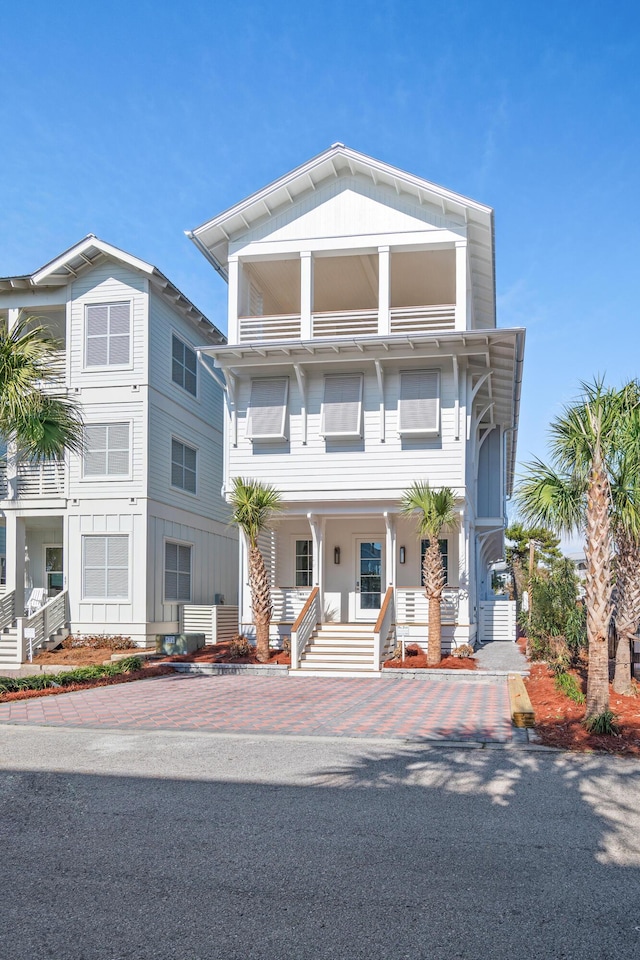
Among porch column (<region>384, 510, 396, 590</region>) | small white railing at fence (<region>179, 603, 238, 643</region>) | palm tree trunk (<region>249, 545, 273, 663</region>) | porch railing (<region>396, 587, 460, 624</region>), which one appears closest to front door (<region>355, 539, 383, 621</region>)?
porch railing (<region>396, 587, 460, 624</region>)

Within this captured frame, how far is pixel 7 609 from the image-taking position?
22656mm

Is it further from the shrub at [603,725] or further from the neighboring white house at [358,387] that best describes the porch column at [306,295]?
the shrub at [603,725]

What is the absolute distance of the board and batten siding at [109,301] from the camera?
74.3 feet

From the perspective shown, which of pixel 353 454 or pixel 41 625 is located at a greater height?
pixel 353 454

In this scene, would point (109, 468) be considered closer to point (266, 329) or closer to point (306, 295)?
point (266, 329)

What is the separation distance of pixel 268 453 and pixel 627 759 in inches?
526

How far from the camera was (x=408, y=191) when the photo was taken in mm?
19891

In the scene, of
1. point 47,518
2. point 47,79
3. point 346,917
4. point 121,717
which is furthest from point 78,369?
point 346,917

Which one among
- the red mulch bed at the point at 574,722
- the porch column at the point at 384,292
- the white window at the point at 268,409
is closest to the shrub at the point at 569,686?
the red mulch bed at the point at 574,722

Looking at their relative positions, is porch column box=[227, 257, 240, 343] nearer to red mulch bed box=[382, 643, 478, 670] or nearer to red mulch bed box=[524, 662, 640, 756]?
red mulch bed box=[382, 643, 478, 670]

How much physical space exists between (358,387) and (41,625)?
10.3 m

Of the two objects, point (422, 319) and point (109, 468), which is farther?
point (109, 468)

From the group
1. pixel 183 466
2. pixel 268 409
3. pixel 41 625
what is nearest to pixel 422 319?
pixel 268 409

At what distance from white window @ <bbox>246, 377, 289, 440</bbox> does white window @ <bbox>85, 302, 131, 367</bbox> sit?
4.44m
